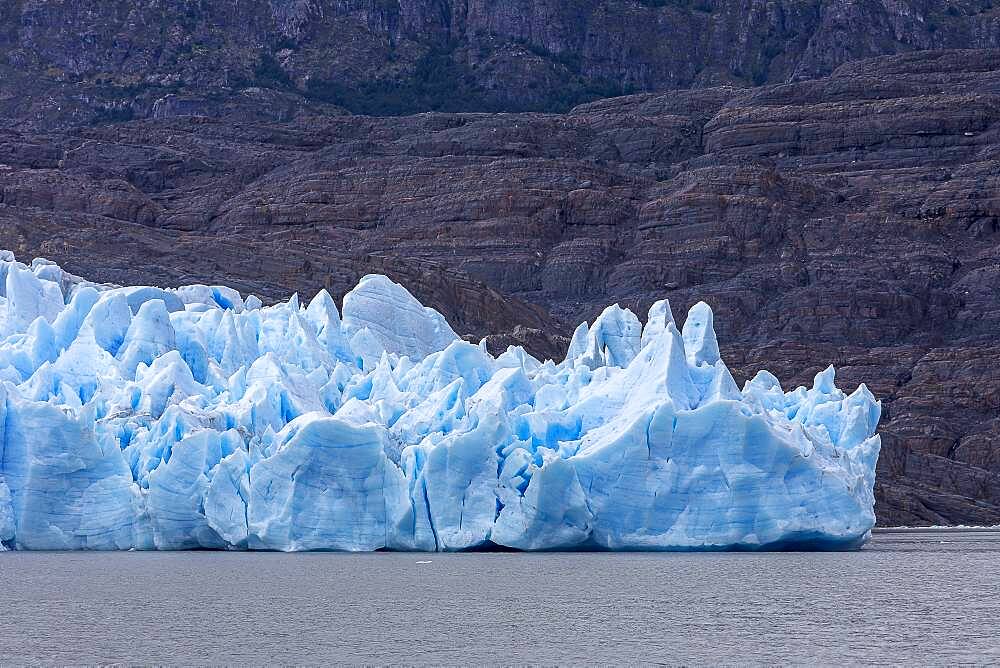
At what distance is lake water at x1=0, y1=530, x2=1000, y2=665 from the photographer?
20125 millimetres

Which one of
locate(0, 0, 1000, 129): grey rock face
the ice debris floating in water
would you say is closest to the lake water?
the ice debris floating in water

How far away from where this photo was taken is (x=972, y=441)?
239 ft

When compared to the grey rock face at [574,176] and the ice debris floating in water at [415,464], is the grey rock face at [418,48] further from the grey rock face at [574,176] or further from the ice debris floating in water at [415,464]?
the ice debris floating in water at [415,464]

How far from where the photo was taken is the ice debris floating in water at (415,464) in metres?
31.7

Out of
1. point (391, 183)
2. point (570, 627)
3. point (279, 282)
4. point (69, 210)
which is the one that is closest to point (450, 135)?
point (391, 183)

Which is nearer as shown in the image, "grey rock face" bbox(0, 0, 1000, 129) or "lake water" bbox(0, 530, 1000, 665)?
"lake water" bbox(0, 530, 1000, 665)

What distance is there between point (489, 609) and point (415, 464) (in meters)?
8.69

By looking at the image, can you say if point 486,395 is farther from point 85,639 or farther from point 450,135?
point 450,135

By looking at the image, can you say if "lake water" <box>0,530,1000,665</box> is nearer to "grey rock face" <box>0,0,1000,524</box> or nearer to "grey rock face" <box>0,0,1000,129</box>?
"grey rock face" <box>0,0,1000,524</box>

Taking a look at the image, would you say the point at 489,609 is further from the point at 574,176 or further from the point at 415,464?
the point at 574,176

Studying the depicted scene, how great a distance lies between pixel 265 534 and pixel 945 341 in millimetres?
60565

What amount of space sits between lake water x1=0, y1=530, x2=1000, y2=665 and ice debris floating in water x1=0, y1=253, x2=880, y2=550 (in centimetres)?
69

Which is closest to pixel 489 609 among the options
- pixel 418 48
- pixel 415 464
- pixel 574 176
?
pixel 415 464

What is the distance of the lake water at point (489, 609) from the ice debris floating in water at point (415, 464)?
0.69 metres
